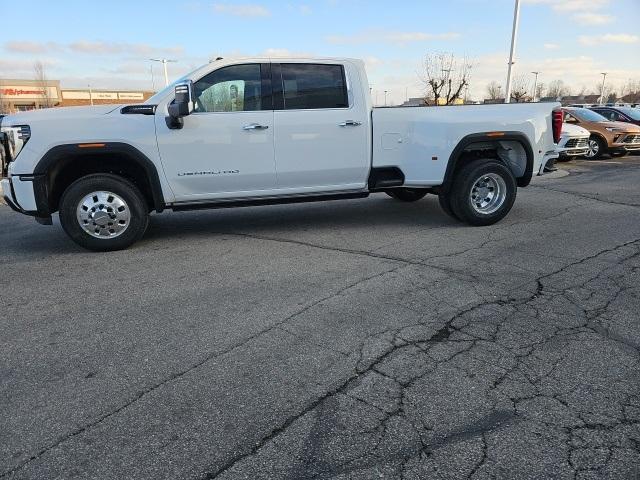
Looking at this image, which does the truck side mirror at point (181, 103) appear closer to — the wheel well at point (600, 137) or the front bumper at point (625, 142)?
the wheel well at point (600, 137)

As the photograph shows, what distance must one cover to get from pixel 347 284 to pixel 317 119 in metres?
2.31

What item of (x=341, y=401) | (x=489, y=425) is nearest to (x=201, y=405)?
(x=341, y=401)

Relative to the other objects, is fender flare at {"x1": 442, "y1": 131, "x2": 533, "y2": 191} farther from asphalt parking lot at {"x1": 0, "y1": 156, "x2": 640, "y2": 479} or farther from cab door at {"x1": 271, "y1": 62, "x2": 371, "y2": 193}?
cab door at {"x1": 271, "y1": 62, "x2": 371, "y2": 193}

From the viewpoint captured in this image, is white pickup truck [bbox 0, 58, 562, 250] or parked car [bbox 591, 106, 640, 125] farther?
parked car [bbox 591, 106, 640, 125]

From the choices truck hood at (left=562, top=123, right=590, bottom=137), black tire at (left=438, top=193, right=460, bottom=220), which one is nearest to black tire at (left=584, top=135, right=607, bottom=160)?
truck hood at (left=562, top=123, right=590, bottom=137)

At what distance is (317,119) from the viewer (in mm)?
5961

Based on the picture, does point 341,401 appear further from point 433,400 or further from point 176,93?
point 176,93

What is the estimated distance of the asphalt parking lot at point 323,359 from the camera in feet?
7.88

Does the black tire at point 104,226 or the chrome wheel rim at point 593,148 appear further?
the chrome wheel rim at point 593,148

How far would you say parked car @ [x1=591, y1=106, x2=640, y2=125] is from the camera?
1809 centimetres

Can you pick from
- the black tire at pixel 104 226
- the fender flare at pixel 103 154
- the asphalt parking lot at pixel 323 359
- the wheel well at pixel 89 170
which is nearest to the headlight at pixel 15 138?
the fender flare at pixel 103 154

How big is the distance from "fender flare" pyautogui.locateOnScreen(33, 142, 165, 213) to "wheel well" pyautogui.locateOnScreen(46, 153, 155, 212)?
9 cm

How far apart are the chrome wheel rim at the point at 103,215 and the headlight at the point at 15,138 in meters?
0.83

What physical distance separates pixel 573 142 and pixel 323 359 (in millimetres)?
14004
